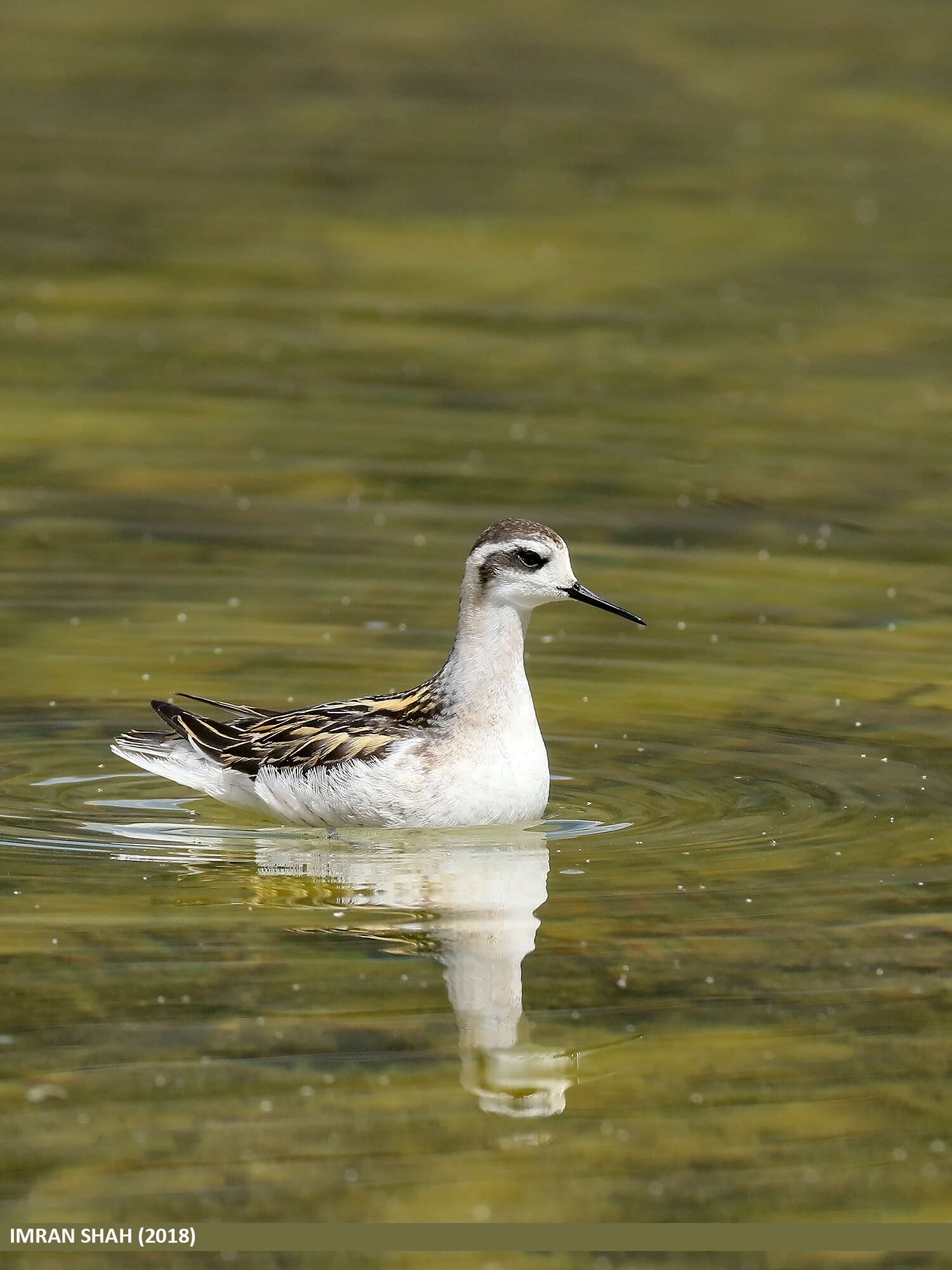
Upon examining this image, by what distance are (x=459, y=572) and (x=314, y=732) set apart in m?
4.08

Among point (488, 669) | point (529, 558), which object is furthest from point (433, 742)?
point (529, 558)

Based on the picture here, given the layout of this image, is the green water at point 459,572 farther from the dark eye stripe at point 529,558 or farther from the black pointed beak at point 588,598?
the dark eye stripe at point 529,558

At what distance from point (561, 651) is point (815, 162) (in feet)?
45.2

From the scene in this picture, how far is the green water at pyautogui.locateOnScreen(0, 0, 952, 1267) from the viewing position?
900 centimetres

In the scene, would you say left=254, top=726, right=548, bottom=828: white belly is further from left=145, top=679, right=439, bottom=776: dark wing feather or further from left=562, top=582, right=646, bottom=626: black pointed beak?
left=562, top=582, right=646, bottom=626: black pointed beak

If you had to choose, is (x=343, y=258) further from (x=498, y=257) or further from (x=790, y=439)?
(x=790, y=439)

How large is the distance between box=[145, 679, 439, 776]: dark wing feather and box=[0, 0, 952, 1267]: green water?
0.38m

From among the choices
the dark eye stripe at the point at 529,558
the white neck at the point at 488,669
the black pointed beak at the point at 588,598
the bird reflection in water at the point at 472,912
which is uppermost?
the dark eye stripe at the point at 529,558

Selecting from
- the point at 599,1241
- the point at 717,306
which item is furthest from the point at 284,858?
the point at 717,306

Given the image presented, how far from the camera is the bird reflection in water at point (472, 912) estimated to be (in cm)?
931

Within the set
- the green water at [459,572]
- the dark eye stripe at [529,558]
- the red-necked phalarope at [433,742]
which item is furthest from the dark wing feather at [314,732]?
the dark eye stripe at [529,558]

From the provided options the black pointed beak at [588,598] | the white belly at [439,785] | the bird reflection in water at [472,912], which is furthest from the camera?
the black pointed beak at [588,598]

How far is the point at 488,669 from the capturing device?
1216 centimetres

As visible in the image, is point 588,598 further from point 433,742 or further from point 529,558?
point 433,742
